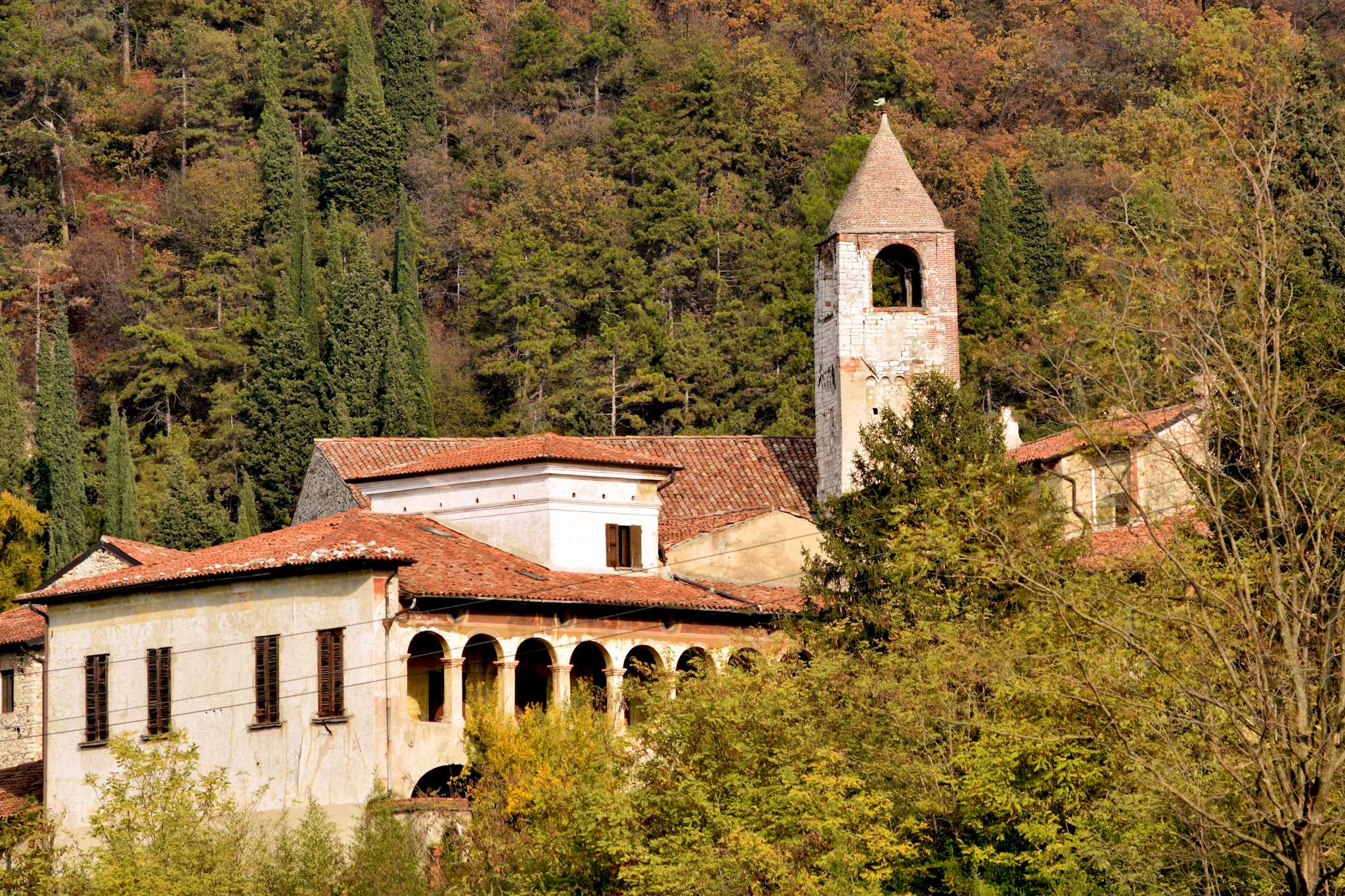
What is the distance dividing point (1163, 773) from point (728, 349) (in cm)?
5152

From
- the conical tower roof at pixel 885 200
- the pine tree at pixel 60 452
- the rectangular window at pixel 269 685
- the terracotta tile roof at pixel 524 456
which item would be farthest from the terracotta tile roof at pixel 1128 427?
the pine tree at pixel 60 452

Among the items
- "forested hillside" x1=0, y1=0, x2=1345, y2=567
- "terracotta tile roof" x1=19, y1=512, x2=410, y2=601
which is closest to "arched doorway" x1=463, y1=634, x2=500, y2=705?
"terracotta tile roof" x1=19, y1=512, x2=410, y2=601

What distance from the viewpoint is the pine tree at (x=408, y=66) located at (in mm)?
95625

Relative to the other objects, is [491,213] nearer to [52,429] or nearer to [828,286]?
[52,429]

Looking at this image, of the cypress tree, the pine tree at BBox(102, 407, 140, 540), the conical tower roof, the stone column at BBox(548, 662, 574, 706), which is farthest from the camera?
the cypress tree

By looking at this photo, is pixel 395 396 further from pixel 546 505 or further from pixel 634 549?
pixel 546 505

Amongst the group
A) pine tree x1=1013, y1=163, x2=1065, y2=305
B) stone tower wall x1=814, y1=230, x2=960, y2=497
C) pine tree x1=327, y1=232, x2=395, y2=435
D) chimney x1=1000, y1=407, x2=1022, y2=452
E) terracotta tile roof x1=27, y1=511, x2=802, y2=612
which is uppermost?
pine tree x1=1013, y1=163, x2=1065, y2=305

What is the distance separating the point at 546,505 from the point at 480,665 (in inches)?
140

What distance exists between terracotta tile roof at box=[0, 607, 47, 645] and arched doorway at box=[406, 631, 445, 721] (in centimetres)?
902

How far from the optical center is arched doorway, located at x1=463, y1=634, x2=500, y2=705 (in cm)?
3847

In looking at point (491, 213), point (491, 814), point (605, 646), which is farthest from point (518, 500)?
point (491, 213)

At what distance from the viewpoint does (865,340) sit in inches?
1902

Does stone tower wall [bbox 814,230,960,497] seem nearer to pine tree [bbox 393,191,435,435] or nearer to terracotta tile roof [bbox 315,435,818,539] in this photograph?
terracotta tile roof [bbox 315,435,818,539]

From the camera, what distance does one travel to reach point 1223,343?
20.8 m
